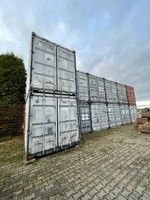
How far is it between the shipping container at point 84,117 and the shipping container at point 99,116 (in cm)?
45

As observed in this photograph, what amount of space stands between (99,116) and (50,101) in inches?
260

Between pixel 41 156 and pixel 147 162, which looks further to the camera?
pixel 41 156

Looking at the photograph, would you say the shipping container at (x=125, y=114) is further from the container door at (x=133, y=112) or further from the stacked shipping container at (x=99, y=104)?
the container door at (x=133, y=112)

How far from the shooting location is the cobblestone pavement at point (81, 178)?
272cm

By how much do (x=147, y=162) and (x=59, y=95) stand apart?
Result: 441cm

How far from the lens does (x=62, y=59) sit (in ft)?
21.2

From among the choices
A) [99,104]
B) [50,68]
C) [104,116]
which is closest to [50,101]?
[50,68]

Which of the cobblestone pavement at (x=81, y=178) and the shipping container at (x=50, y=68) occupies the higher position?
the shipping container at (x=50, y=68)

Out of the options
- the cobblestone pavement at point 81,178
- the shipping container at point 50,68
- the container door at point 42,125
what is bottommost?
the cobblestone pavement at point 81,178

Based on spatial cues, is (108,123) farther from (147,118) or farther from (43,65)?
(43,65)

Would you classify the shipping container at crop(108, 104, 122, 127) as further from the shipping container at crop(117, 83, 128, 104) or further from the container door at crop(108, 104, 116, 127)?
the shipping container at crop(117, 83, 128, 104)

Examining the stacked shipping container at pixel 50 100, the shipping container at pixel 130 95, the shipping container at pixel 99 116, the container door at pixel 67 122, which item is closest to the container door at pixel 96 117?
the shipping container at pixel 99 116

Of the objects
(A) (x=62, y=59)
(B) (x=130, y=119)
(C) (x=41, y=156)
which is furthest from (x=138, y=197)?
(B) (x=130, y=119)

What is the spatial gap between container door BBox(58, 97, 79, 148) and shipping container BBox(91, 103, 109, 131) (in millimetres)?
4287
